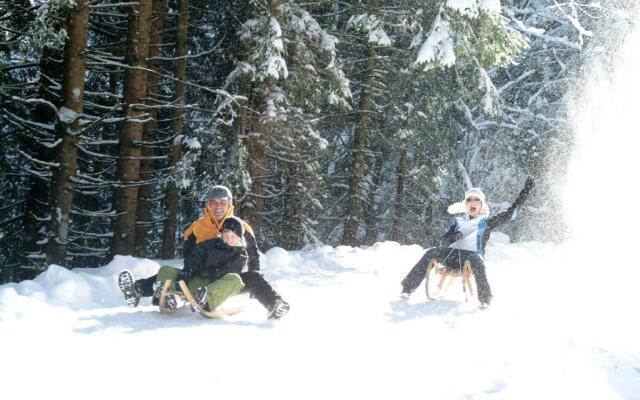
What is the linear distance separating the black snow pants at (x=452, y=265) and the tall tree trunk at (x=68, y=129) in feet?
17.8

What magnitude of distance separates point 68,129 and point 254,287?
15.2 feet

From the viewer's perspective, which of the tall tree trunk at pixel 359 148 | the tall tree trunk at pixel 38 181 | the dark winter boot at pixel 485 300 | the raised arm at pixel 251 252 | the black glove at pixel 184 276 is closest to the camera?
the black glove at pixel 184 276

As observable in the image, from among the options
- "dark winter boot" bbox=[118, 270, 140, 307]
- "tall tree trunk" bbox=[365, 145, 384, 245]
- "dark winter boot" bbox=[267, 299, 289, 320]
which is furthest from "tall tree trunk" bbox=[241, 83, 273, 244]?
"tall tree trunk" bbox=[365, 145, 384, 245]

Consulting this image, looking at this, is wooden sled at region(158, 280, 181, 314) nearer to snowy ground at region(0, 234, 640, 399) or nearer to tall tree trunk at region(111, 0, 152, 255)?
snowy ground at region(0, 234, 640, 399)

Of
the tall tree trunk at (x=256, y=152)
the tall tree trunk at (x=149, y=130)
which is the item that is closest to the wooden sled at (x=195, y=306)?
the tall tree trunk at (x=256, y=152)

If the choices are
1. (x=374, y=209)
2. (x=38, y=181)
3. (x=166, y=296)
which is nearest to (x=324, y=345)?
(x=166, y=296)

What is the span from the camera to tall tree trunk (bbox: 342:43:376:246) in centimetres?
1720

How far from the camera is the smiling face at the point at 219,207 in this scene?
645 centimetres

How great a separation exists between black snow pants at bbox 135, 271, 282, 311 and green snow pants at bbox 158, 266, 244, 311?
0.50 feet

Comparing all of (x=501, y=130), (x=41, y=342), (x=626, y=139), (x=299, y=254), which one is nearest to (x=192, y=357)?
(x=41, y=342)

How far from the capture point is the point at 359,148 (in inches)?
692

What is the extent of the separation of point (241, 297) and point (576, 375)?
4313 millimetres

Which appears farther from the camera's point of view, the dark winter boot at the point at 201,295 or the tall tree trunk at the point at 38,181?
the tall tree trunk at the point at 38,181

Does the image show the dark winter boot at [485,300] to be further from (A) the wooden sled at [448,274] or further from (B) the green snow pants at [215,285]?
(B) the green snow pants at [215,285]
